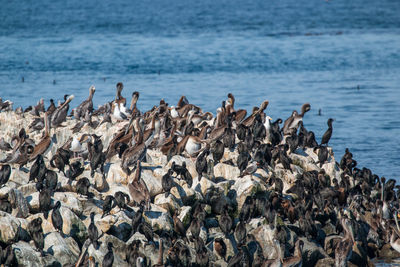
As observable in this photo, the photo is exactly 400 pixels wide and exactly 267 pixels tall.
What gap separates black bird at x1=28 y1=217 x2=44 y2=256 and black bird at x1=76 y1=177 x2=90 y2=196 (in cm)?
154

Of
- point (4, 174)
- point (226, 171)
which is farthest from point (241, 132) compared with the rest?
point (4, 174)

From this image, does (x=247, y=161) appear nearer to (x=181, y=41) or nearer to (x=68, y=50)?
(x=68, y=50)

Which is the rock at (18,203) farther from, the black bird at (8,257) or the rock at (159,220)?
the rock at (159,220)

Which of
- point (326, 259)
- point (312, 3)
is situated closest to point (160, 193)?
point (326, 259)

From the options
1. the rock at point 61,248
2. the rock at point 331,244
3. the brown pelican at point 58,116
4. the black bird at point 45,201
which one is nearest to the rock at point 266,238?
the rock at point 331,244

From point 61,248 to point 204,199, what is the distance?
3.26 metres

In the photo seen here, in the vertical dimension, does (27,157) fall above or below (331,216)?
above

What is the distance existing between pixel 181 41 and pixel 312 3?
A: 54771 millimetres

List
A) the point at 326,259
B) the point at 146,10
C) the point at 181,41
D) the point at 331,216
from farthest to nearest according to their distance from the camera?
the point at 146,10 → the point at 181,41 → the point at 331,216 → the point at 326,259

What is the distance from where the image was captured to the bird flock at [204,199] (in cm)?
1144

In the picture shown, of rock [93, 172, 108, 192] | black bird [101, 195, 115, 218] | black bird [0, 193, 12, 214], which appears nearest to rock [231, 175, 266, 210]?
rock [93, 172, 108, 192]

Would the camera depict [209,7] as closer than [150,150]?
No

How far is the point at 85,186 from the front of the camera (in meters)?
12.5

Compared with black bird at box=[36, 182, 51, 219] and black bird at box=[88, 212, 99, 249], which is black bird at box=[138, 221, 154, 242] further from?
black bird at box=[36, 182, 51, 219]
